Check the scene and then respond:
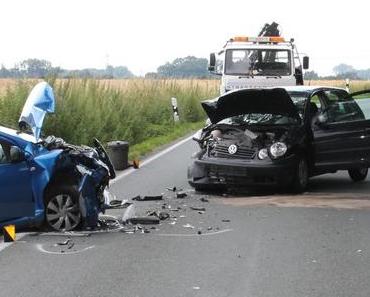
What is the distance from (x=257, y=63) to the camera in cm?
2008

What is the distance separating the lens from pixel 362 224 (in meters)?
8.00

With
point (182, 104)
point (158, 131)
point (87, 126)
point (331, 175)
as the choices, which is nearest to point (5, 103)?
point (87, 126)

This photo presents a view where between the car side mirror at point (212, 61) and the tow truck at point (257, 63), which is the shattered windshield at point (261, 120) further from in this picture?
the car side mirror at point (212, 61)

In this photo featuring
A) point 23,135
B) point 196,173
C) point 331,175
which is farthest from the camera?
point 331,175

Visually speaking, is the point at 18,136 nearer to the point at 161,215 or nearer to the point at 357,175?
the point at 161,215

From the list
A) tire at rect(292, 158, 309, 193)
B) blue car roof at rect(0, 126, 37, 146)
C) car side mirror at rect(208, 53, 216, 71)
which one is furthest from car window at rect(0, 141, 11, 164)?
car side mirror at rect(208, 53, 216, 71)

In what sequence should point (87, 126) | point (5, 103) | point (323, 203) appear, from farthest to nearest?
point (87, 126)
point (5, 103)
point (323, 203)

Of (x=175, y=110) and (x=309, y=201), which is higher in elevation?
(x=175, y=110)

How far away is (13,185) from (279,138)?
176 inches

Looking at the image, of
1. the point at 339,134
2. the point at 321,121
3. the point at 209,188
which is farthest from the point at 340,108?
the point at 209,188

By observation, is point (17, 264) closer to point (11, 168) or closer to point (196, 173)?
point (11, 168)

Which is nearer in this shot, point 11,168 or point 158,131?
point 11,168

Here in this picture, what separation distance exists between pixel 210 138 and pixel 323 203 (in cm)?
227

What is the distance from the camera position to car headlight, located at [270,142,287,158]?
10000mm
